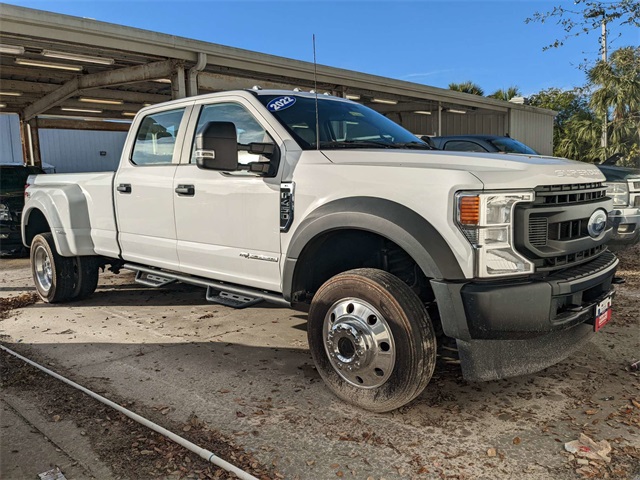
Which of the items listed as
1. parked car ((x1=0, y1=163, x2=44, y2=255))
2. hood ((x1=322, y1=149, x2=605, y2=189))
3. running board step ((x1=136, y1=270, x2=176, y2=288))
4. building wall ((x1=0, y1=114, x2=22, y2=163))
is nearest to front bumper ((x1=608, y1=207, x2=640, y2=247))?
hood ((x1=322, y1=149, x2=605, y2=189))

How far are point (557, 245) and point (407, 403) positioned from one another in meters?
1.30

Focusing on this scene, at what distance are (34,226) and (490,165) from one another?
5829mm

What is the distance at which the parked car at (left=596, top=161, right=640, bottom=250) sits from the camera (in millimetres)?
6711

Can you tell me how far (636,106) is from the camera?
21719 mm

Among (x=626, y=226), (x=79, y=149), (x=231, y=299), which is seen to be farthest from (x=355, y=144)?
(x=79, y=149)

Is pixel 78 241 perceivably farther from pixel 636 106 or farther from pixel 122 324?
pixel 636 106

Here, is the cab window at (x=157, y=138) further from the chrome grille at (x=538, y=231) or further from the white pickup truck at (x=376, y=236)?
the chrome grille at (x=538, y=231)

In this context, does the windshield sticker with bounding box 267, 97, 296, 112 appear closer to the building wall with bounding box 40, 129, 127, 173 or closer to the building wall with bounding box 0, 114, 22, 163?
the building wall with bounding box 40, 129, 127, 173

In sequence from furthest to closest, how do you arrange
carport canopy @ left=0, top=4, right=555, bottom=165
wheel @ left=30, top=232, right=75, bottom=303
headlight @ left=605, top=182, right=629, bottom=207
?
1. carport canopy @ left=0, top=4, right=555, bottom=165
2. headlight @ left=605, top=182, right=629, bottom=207
3. wheel @ left=30, top=232, right=75, bottom=303

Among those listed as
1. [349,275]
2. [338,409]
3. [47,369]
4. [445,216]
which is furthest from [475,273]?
[47,369]

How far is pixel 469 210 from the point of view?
9.11 ft

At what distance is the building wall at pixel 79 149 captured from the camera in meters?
26.5

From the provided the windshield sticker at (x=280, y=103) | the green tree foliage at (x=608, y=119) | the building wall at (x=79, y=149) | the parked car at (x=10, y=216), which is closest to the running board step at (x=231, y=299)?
the windshield sticker at (x=280, y=103)

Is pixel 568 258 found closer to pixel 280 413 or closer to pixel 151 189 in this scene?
pixel 280 413
